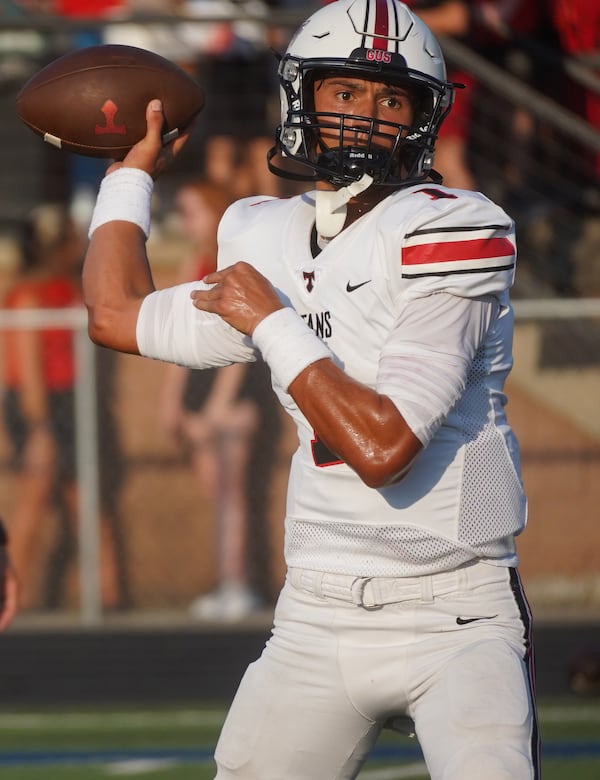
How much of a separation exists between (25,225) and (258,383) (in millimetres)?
1854

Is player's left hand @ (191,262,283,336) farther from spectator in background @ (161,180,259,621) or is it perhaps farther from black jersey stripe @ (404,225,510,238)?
spectator in background @ (161,180,259,621)

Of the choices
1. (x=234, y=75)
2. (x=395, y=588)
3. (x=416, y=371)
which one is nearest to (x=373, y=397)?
(x=416, y=371)

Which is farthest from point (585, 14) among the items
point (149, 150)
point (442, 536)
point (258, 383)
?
point (442, 536)

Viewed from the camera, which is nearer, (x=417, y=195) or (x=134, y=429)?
(x=417, y=195)

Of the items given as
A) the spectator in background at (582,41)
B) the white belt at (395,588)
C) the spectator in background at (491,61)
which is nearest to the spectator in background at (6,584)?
the white belt at (395,588)

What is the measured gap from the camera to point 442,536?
240 cm

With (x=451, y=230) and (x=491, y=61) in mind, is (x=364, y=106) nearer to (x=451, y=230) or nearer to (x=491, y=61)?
(x=451, y=230)

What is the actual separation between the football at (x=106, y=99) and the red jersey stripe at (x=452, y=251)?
79 centimetres

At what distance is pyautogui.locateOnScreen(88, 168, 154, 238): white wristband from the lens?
108 inches

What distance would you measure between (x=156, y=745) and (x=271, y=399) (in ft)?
7.94

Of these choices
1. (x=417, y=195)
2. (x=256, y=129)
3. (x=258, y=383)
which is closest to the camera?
(x=417, y=195)

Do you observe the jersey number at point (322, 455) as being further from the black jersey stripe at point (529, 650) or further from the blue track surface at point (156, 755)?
the blue track surface at point (156, 755)

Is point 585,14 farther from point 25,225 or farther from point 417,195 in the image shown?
point 417,195

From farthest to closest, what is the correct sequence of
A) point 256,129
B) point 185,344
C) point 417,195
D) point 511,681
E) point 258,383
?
point 256,129
point 258,383
point 185,344
point 417,195
point 511,681
